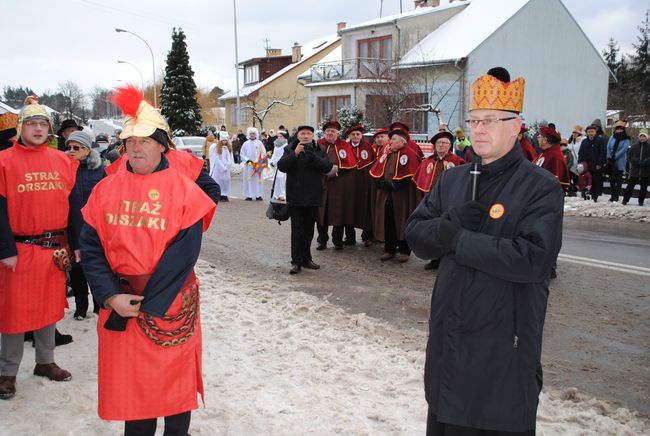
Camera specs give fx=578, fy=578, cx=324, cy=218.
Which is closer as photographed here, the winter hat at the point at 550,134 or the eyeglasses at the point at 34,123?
the eyeglasses at the point at 34,123

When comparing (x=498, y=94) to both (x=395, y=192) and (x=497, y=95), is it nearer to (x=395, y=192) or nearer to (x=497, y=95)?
(x=497, y=95)

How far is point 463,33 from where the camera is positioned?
28.6 meters

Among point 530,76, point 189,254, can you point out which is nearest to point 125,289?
point 189,254

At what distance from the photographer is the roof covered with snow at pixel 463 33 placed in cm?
2708

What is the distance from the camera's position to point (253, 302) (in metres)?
6.74

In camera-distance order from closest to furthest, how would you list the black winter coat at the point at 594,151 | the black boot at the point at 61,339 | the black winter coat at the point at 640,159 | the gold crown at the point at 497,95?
the gold crown at the point at 497,95 → the black boot at the point at 61,339 → the black winter coat at the point at 640,159 → the black winter coat at the point at 594,151

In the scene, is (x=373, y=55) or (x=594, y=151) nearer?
(x=594, y=151)

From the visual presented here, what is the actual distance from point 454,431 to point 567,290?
5.54 m

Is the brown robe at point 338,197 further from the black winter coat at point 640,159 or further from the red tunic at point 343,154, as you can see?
the black winter coat at point 640,159

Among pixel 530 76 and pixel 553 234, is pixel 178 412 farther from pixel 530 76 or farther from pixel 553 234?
pixel 530 76

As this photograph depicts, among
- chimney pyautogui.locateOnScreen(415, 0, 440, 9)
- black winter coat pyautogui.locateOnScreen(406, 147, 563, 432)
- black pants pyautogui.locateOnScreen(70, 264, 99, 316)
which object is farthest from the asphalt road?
chimney pyautogui.locateOnScreen(415, 0, 440, 9)

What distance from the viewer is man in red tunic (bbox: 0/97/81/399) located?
4336 millimetres

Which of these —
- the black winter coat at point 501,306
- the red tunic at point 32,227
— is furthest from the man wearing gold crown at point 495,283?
the red tunic at point 32,227

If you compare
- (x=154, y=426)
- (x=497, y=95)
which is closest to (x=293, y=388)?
(x=154, y=426)
